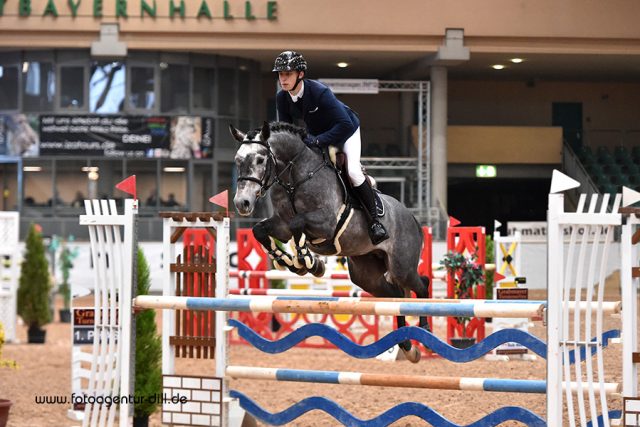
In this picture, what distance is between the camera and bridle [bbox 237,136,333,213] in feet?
17.5

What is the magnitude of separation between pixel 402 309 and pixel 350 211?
147cm

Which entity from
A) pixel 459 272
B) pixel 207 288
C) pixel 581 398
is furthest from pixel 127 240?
pixel 459 272

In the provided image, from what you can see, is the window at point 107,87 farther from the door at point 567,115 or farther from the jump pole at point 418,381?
the jump pole at point 418,381

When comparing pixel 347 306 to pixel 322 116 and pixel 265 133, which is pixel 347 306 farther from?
pixel 322 116

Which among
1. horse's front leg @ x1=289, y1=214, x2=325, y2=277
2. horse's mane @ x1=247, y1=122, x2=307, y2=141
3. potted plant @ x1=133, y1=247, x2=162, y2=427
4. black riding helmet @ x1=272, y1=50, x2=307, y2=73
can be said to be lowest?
potted plant @ x1=133, y1=247, x2=162, y2=427

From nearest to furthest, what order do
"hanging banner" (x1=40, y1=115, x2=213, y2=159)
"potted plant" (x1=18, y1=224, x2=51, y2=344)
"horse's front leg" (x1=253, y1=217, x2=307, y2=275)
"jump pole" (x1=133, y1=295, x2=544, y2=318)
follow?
"jump pole" (x1=133, y1=295, x2=544, y2=318)
"horse's front leg" (x1=253, y1=217, x2=307, y2=275)
"potted plant" (x1=18, y1=224, x2=51, y2=344)
"hanging banner" (x1=40, y1=115, x2=213, y2=159)

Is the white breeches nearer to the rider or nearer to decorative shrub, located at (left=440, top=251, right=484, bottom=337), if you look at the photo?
the rider

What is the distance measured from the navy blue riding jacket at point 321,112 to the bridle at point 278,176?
13 cm

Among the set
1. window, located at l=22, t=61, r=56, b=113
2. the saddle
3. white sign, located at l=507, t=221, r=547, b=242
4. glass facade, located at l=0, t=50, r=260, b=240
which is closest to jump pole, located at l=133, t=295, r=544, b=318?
the saddle

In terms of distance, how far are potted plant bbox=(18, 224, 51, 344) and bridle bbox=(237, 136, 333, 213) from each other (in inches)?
299

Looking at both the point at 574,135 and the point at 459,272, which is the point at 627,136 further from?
the point at 459,272

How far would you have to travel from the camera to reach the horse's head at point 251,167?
5148 millimetres

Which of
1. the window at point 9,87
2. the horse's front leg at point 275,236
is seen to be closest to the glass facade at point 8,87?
the window at point 9,87

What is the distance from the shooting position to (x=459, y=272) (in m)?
10.6
